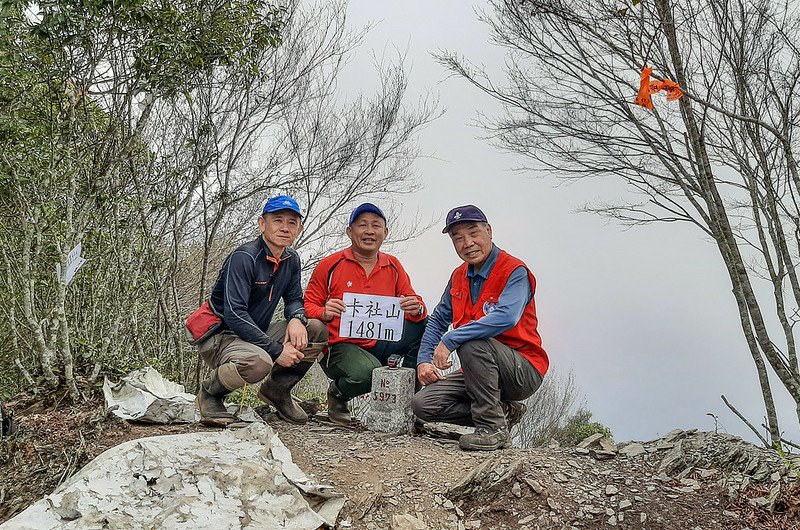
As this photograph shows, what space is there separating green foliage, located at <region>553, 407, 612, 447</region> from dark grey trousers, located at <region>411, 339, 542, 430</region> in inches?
262

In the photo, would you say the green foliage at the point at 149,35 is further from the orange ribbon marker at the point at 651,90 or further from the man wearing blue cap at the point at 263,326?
the orange ribbon marker at the point at 651,90

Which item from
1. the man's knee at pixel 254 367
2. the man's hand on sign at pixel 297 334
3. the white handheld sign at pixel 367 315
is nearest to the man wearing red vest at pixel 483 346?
the white handheld sign at pixel 367 315

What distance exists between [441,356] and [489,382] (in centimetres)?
32

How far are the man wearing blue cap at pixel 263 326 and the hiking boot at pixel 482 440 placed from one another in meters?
1.14

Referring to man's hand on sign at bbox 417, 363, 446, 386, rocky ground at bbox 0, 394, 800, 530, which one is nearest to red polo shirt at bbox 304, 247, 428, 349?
man's hand on sign at bbox 417, 363, 446, 386

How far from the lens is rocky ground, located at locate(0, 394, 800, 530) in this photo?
274 centimetres

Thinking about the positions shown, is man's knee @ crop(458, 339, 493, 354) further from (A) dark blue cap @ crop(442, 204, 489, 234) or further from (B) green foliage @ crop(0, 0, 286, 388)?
(B) green foliage @ crop(0, 0, 286, 388)

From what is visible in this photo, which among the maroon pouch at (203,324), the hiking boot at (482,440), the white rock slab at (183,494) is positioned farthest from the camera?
the maroon pouch at (203,324)

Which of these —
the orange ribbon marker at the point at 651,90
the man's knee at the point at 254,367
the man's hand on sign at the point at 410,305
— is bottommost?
the man's knee at the point at 254,367

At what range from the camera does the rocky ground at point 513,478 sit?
274 centimetres

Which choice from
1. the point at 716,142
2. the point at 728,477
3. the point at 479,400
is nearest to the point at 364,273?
the point at 479,400

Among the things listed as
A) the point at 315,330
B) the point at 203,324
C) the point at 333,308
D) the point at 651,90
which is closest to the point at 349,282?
the point at 333,308

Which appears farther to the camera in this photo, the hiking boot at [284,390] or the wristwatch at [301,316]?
the hiking boot at [284,390]

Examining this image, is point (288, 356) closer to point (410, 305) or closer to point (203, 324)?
point (203, 324)
